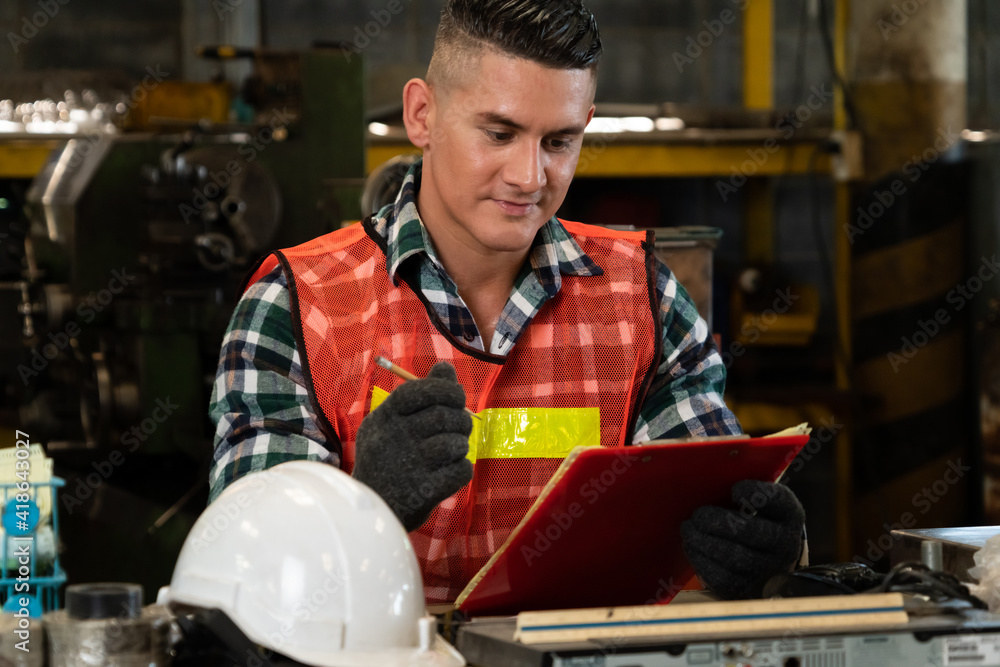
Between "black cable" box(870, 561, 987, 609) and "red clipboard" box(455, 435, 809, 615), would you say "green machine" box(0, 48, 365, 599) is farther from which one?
"black cable" box(870, 561, 987, 609)

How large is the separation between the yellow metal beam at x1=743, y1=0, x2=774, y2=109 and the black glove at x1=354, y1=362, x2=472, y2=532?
443cm

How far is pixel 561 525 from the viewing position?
3.72 feet

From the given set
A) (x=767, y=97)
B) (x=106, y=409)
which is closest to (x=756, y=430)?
(x=767, y=97)

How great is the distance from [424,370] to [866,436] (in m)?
3.15

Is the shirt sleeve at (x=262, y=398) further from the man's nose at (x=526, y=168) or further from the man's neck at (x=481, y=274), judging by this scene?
the man's nose at (x=526, y=168)

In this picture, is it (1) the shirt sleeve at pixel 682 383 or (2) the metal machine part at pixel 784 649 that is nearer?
(2) the metal machine part at pixel 784 649

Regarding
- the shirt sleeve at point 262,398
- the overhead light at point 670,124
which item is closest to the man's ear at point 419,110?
the shirt sleeve at point 262,398

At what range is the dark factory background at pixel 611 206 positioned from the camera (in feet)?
10.5

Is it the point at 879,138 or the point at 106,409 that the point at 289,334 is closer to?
the point at 106,409

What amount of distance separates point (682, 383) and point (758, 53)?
4.08 meters

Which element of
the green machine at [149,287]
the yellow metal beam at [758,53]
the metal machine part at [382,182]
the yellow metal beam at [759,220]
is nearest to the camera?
the metal machine part at [382,182]

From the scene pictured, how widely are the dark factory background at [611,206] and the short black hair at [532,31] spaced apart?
89 cm

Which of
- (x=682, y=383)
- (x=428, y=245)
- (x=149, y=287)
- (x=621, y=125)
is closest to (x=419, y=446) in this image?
(x=428, y=245)

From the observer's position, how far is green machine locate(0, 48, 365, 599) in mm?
3170
